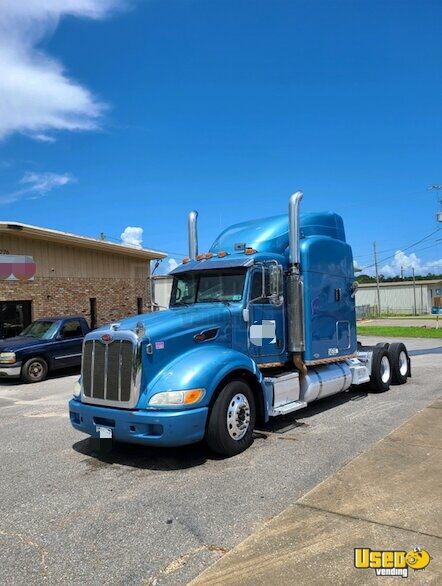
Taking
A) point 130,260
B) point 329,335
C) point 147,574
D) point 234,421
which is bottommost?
point 147,574

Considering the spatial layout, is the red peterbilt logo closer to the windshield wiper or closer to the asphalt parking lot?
the asphalt parking lot

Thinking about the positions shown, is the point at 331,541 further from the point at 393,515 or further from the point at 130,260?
the point at 130,260

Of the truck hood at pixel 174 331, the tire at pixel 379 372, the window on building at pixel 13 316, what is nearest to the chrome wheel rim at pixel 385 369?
the tire at pixel 379 372

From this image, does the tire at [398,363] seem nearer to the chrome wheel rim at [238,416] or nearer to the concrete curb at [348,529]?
the concrete curb at [348,529]

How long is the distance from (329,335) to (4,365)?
8.72 metres

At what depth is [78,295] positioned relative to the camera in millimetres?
21984

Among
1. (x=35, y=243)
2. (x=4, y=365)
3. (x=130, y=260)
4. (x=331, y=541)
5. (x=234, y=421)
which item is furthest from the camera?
(x=130, y=260)

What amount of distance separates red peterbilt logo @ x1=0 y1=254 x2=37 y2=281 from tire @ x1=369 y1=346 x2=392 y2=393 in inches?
566

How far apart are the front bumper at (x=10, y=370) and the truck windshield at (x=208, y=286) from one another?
7.17 m

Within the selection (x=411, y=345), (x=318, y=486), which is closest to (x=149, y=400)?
(x=318, y=486)

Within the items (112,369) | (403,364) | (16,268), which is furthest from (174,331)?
(16,268)

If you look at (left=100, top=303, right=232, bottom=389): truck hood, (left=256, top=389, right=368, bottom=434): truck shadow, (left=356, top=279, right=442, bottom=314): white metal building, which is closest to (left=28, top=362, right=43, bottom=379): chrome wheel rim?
(left=256, top=389, right=368, bottom=434): truck shadow

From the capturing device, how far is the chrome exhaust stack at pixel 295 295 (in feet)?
24.7

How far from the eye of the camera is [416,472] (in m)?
5.13
